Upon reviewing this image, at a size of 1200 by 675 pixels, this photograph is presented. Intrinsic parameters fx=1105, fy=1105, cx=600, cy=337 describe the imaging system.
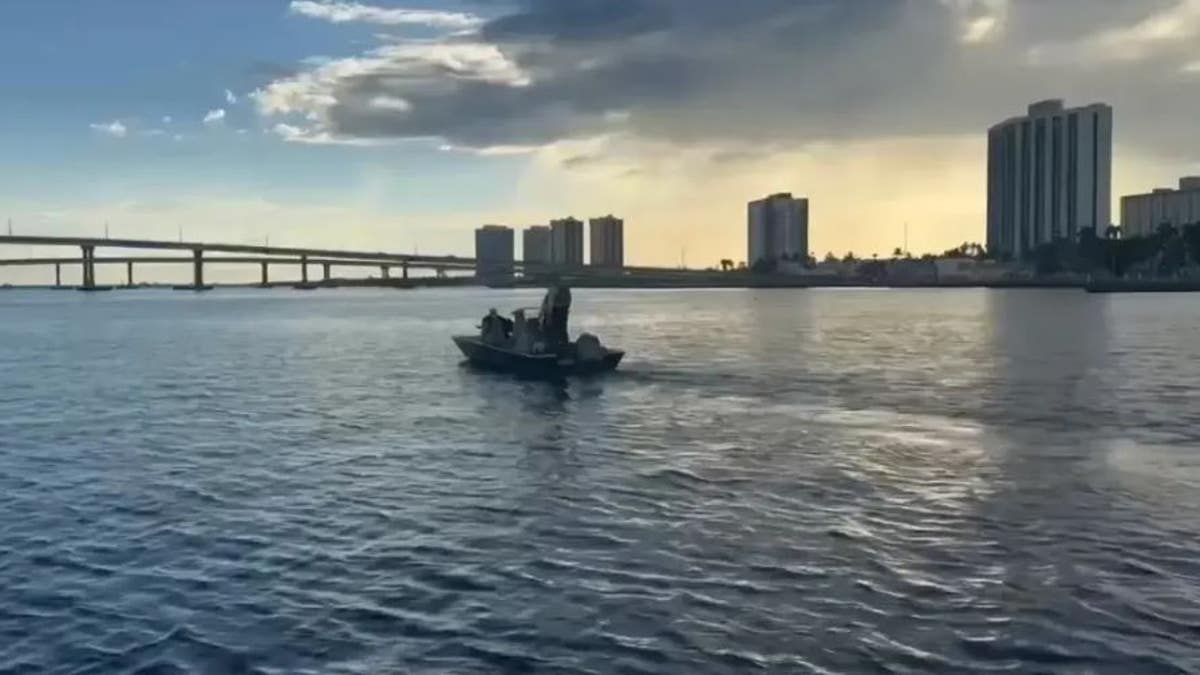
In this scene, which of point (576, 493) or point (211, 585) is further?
point (576, 493)

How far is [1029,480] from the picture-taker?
70.0ft

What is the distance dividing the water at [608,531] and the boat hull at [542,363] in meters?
6.42

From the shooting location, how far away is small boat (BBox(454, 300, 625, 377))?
46.4 metres

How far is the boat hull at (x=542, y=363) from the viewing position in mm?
46375

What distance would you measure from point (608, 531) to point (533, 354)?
97.6ft

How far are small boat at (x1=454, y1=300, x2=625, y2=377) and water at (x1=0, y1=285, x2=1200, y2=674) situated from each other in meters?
6.56

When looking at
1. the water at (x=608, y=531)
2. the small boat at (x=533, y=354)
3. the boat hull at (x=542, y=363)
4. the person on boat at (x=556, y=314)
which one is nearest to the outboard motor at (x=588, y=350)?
the small boat at (x=533, y=354)

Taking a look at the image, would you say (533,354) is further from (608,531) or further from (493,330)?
(608,531)

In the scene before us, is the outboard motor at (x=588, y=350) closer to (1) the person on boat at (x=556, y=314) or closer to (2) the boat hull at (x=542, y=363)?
(2) the boat hull at (x=542, y=363)

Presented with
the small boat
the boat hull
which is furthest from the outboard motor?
the boat hull

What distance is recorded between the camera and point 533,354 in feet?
154

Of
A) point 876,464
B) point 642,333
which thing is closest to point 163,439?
point 876,464

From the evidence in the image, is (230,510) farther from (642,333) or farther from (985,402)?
(642,333)

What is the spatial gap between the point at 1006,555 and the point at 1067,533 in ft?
6.16
